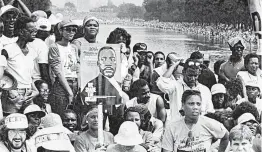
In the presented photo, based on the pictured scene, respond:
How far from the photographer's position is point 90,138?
782 cm

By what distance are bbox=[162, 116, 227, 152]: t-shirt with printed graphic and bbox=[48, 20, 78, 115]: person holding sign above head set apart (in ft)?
6.60

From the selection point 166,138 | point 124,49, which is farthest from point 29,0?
point 166,138

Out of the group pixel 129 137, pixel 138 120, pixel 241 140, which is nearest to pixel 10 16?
pixel 138 120

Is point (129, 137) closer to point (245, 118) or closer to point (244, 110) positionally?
point (245, 118)

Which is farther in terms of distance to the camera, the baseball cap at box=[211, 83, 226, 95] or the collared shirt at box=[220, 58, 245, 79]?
the collared shirt at box=[220, 58, 245, 79]

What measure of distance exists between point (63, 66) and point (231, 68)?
2.53m

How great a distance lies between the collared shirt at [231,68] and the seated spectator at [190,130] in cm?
278

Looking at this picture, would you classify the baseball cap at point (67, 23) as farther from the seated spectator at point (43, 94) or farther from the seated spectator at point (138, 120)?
the seated spectator at point (138, 120)

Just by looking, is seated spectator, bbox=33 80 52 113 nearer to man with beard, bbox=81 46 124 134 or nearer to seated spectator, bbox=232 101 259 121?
man with beard, bbox=81 46 124 134

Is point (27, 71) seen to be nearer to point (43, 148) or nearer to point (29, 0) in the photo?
point (43, 148)

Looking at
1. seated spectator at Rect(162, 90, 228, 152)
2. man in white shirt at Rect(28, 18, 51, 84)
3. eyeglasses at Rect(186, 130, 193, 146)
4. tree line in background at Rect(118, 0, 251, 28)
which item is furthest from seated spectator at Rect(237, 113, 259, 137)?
tree line in background at Rect(118, 0, 251, 28)

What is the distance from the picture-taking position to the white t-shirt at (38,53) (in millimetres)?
9062

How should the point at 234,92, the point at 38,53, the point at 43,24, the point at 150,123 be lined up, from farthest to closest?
the point at 43,24, the point at 234,92, the point at 38,53, the point at 150,123

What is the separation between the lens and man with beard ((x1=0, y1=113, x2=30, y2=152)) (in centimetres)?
708
